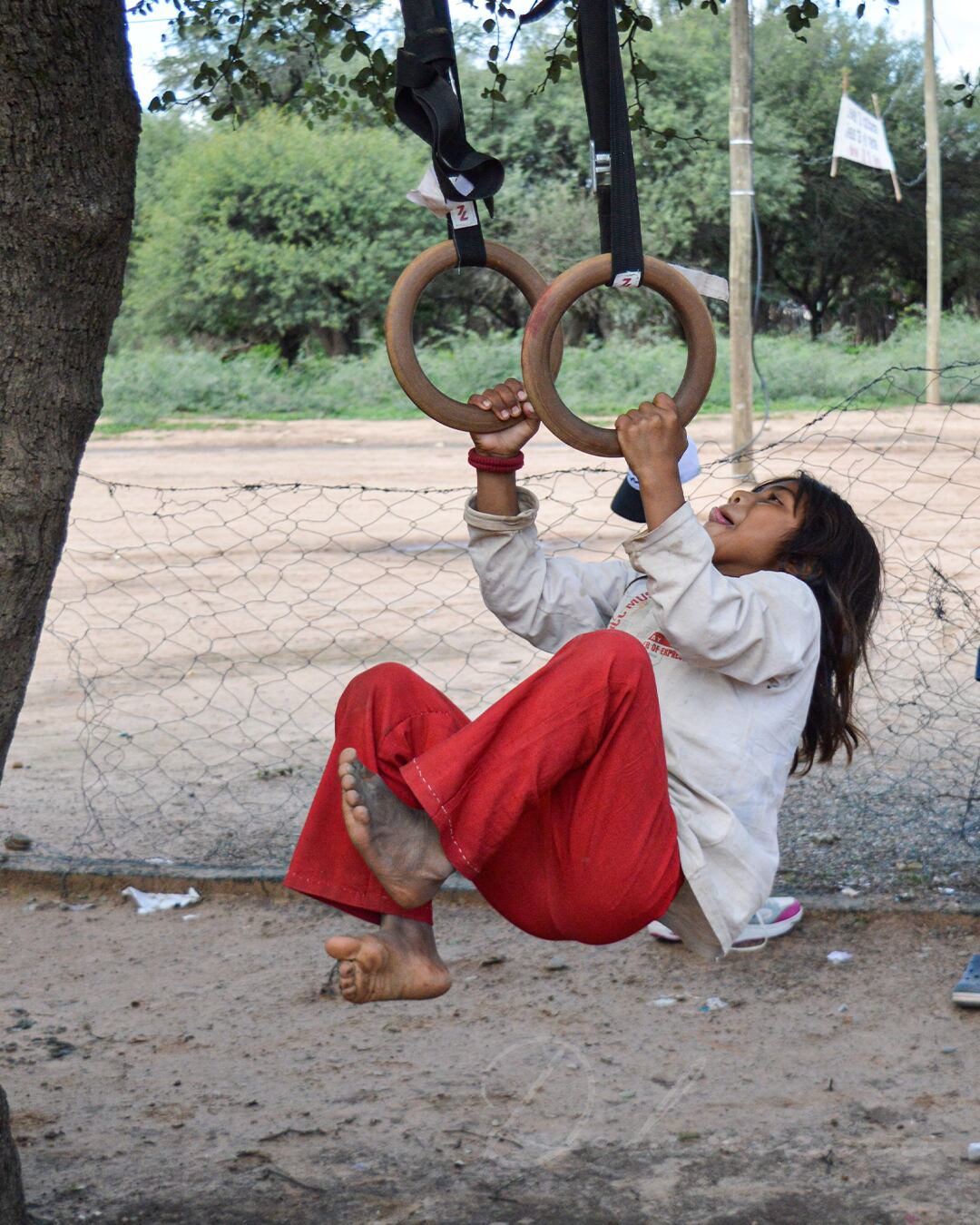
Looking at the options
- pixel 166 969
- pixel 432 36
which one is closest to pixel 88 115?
pixel 432 36

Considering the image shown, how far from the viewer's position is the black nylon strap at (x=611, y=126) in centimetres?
240

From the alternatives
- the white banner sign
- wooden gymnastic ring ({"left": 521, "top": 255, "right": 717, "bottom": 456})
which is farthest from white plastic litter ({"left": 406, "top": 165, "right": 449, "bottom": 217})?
the white banner sign

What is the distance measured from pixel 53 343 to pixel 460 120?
2.52 feet

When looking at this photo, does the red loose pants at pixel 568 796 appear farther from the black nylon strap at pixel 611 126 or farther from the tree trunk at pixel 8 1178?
the tree trunk at pixel 8 1178

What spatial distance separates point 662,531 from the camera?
2.48 meters

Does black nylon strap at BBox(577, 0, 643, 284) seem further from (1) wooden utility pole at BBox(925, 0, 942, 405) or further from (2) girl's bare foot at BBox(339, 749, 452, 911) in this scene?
(1) wooden utility pole at BBox(925, 0, 942, 405)

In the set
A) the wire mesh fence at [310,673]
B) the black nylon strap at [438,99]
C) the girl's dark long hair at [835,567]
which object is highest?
the black nylon strap at [438,99]

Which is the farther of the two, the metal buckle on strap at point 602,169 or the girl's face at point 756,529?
the girl's face at point 756,529

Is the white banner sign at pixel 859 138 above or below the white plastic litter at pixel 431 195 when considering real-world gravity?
above

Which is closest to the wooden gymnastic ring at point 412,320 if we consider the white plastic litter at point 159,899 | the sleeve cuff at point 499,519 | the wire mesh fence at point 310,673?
the sleeve cuff at point 499,519

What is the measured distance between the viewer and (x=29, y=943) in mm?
4441

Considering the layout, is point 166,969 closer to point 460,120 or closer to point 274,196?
point 460,120

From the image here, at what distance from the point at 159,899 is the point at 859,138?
12.8m

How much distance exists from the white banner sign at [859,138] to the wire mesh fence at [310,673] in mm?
4068
